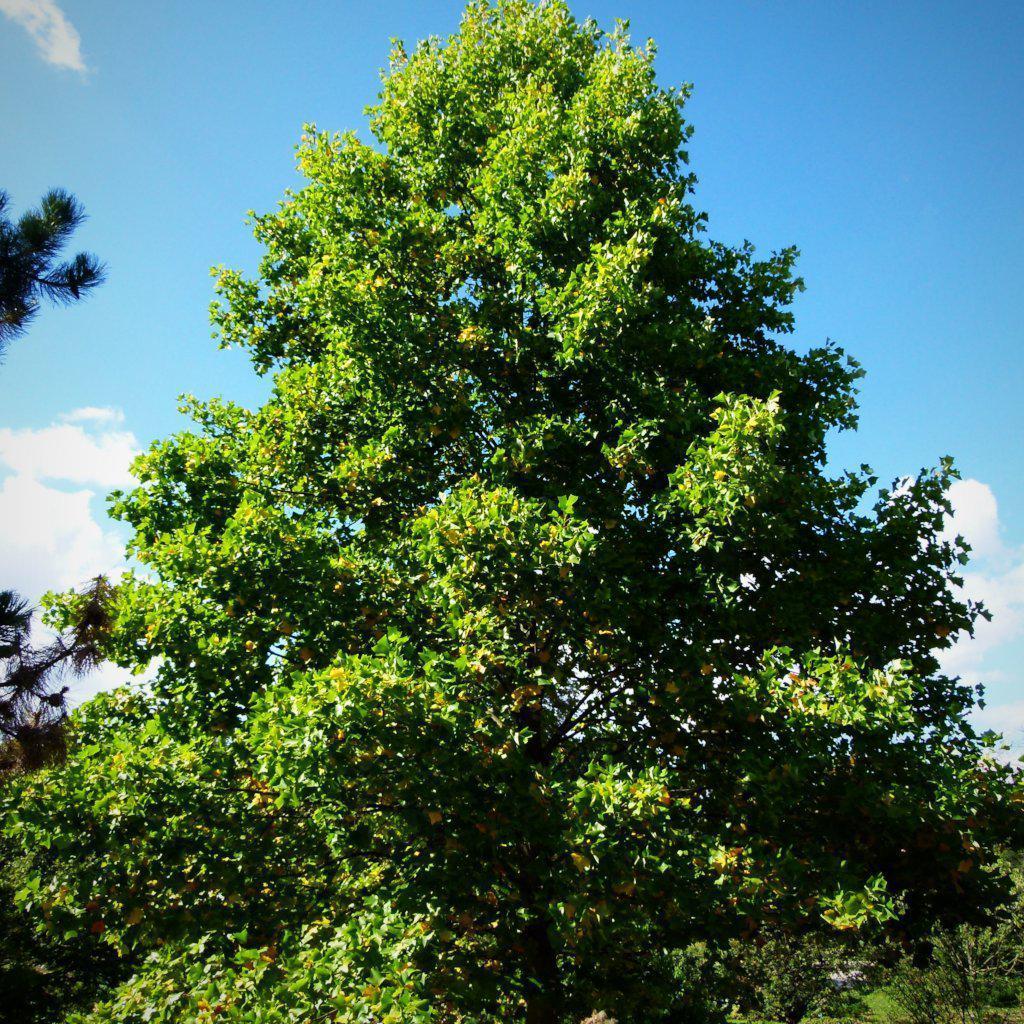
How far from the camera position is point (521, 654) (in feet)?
23.9

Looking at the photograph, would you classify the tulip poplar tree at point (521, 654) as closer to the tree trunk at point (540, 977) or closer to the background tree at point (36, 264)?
the tree trunk at point (540, 977)

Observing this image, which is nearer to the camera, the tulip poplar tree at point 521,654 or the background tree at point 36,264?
the tulip poplar tree at point 521,654

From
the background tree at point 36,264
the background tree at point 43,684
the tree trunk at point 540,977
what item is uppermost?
the background tree at point 36,264

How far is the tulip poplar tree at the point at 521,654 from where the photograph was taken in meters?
6.08

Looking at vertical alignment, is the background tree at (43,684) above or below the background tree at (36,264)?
below

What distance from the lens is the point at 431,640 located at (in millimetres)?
7922

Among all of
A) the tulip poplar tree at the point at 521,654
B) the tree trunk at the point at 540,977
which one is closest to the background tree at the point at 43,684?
the tulip poplar tree at the point at 521,654

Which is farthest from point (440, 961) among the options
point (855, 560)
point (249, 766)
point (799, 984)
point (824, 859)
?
point (799, 984)

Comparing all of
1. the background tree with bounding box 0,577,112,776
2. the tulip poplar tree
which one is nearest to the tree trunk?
the tulip poplar tree

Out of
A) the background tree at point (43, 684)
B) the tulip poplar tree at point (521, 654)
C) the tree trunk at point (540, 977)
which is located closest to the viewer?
the tulip poplar tree at point (521, 654)

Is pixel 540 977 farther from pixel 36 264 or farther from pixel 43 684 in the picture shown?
pixel 36 264

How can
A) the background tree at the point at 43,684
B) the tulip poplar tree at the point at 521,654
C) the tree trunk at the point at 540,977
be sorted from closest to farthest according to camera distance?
the tulip poplar tree at the point at 521,654 → the tree trunk at the point at 540,977 → the background tree at the point at 43,684

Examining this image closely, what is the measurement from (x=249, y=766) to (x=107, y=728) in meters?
2.48

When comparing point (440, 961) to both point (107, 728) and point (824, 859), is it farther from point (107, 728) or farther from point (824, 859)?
point (107, 728)
